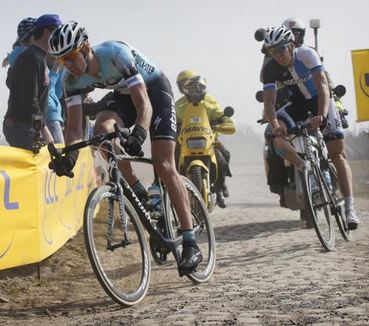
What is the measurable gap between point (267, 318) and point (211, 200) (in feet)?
19.1

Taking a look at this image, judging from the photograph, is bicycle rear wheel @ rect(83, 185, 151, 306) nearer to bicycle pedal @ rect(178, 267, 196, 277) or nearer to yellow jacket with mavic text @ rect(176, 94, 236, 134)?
bicycle pedal @ rect(178, 267, 196, 277)

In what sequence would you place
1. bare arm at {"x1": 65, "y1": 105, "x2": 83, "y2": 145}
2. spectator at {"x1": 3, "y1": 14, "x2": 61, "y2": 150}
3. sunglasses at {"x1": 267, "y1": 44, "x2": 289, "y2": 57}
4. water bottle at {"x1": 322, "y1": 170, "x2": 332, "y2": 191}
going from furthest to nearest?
water bottle at {"x1": 322, "y1": 170, "x2": 332, "y2": 191} → sunglasses at {"x1": 267, "y1": 44, "x2": 289, "y2": 57} → spectator at {"x1": 3, "y1": 14, "x2": 61, "y2": 150} → bare arm at {"x1": 65, "y1": 105, "x2": 83, "y2": 145}

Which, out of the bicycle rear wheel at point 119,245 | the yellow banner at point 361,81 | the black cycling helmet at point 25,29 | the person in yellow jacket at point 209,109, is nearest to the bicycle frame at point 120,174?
the bicycle rear wheel at point 119,245

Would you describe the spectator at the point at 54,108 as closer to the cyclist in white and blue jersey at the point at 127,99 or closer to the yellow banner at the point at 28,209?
the yellow banner at the point at 28,209

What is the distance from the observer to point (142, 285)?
532 centimetres

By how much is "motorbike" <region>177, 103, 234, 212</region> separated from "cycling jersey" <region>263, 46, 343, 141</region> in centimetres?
192

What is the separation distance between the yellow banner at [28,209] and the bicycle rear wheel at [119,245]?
1.04 meters

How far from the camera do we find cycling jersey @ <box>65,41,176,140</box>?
5395 millimetres

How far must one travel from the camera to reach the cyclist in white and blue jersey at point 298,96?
305 inches

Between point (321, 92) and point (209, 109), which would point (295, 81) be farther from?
point (209, 109)

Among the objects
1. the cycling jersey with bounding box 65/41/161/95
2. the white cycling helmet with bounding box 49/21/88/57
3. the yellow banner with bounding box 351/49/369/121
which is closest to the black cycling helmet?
the cycling jersey with bounding box 65/41/161/95

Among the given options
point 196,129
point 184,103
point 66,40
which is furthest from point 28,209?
point 184,103

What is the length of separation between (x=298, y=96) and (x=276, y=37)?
96 cm

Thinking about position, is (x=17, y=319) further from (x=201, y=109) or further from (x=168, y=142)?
(x=201, y=109)
